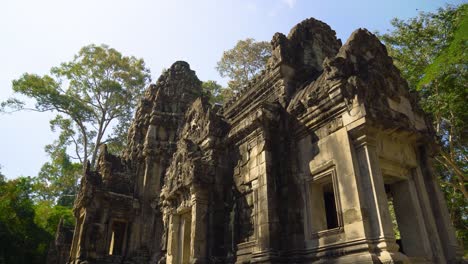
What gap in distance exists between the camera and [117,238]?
1625cm

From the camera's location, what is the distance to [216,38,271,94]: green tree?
2544cm

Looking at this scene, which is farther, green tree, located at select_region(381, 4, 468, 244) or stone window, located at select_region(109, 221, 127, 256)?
stone window, located at select_region(109, 221, 127, 256)

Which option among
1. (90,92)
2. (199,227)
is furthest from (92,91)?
(199,227)

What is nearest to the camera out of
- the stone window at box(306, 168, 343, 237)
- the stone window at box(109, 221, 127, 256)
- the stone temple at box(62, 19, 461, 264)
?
the stone temple at box(62, 19, 461, 264)

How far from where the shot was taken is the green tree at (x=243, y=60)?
83.5ft

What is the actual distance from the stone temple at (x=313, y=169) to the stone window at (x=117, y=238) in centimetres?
574

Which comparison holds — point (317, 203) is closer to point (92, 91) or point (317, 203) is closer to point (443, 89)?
point (443, 89)

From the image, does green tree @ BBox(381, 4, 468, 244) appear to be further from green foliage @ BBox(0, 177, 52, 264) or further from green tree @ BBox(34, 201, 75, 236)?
green tree @ BBox(34, 201, 75, 236)

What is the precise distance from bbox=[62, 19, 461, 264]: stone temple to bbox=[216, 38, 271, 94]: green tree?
14711 mm

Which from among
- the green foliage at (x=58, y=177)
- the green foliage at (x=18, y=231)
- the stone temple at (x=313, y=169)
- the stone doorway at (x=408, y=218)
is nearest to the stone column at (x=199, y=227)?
the stone temple at (x=313, y=169)

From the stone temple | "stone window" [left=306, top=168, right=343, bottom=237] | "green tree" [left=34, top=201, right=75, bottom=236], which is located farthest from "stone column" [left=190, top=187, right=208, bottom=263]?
"green tree" [left=34, top=201, right=75, bottom=236]

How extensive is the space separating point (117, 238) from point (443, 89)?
50.0ft

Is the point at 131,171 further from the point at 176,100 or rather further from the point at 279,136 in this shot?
the point at 279,136

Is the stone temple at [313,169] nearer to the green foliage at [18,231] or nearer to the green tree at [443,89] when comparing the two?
the green tree at [443,89]
